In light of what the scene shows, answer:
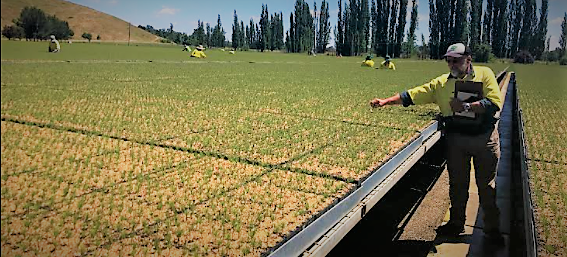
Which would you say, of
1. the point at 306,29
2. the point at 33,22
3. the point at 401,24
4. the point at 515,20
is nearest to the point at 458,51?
the point at 33,22

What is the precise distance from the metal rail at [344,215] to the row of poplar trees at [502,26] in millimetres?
2949

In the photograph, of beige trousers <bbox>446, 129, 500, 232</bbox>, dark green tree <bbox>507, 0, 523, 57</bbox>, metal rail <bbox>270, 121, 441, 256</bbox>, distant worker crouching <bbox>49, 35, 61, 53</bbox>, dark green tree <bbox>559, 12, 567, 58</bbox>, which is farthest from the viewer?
dark green tree <bbox>507, 0, 523, 57</bbox>

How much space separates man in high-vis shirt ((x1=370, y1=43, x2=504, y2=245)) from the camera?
11.7 feet

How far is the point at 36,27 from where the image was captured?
1.38 metres

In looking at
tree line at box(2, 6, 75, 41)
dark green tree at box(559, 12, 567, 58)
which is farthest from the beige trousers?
tree line at box(2, 6, 75, 41)

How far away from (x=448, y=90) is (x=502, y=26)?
292 inches

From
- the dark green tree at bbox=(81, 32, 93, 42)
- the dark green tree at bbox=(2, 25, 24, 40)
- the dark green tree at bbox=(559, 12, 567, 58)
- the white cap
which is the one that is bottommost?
the dark green tree at bbox=(2, 25, 24, 40)

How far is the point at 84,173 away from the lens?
3.62 meters

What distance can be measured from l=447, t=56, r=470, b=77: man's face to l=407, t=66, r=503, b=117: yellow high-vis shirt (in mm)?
63

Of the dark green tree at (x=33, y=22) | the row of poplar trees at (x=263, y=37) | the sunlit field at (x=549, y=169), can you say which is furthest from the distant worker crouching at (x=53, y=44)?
the row of poplar trees at (x=263, y=37)

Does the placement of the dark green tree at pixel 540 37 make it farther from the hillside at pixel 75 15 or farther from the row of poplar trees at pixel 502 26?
the hillside at pixel 75 15

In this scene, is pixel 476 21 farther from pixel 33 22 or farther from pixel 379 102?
pixel 33 22

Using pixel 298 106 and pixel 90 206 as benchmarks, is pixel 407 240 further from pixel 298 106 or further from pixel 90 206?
pixel 298 106

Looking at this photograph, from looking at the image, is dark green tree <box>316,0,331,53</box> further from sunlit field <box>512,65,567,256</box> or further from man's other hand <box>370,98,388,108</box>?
man's other hand <box>370,98,388,108</box>
